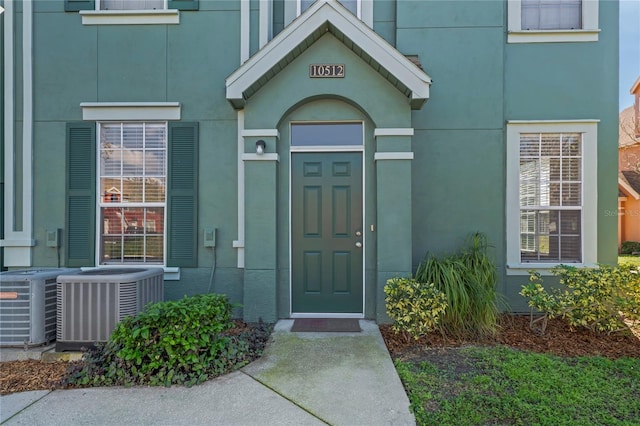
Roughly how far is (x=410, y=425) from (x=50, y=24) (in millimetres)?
6999

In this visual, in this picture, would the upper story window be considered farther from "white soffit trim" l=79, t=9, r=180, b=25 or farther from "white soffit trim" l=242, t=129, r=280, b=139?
"white soffit trim" l=242, t=129, r=280, b=139

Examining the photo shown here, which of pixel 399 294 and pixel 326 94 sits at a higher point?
pixel 326 94

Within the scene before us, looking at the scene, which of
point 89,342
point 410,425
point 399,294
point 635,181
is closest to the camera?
point 410,425

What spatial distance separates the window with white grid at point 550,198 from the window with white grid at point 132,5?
19.3 ft

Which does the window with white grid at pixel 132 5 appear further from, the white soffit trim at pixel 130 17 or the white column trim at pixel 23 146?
the white column trim at pixel 23 146

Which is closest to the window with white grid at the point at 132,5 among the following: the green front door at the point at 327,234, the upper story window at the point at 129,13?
the upper story window at the point at 129,13

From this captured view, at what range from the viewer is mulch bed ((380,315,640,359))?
377 cm

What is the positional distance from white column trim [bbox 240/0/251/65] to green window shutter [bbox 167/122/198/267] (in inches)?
53.7

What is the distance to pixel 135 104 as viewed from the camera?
4.95m

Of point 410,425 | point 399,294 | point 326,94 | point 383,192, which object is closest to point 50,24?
point 326,94

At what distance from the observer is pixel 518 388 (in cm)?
296

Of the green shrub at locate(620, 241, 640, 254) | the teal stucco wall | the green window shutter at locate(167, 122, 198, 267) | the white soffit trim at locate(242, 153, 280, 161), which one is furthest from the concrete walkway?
the green shrub at locate(620, 241, 640, 254)

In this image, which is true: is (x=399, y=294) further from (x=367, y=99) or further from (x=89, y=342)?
(x=89, y=342)

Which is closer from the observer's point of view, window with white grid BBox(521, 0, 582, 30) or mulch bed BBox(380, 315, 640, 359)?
mulch bed BBox(380, 315, 640, 359)
